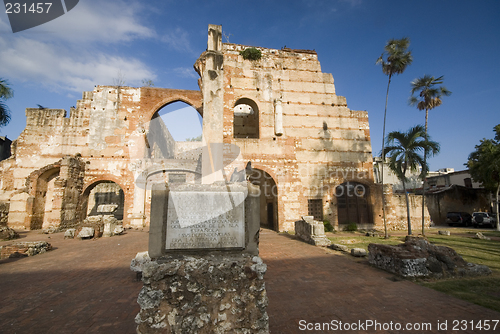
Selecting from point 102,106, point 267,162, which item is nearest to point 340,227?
point 267,162

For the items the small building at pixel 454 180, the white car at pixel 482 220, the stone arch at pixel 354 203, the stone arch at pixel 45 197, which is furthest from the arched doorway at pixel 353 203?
the small building at pixel 454 180

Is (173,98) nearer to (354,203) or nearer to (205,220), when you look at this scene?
(354,203)

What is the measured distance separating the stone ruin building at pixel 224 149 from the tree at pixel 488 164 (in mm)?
9962

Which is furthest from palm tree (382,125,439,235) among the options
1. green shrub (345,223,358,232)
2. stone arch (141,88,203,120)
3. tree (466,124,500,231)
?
stone arch (141,88,203,120)

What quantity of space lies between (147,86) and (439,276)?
2166cm

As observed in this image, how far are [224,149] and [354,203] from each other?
402 inches

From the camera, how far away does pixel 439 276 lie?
5.45 meters

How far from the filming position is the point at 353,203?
17.4 meters

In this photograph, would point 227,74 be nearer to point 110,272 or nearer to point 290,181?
point 290,181

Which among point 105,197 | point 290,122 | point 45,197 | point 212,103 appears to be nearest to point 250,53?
point 212,103

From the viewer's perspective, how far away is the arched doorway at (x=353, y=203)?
17141 mm

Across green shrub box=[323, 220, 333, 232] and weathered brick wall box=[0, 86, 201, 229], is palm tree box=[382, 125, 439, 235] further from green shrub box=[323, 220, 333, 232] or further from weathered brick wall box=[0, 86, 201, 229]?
weathered brick wall box=[0, 86, 201, 229]

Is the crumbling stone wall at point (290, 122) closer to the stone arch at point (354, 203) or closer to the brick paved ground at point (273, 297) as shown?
the stone arch at point (354, 203)

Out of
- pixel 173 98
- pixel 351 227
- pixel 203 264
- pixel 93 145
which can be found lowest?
pixel 351 227
